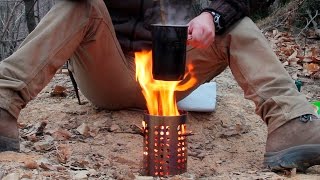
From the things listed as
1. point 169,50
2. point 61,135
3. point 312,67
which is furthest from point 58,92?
point 312,67

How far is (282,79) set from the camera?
224 centimetres

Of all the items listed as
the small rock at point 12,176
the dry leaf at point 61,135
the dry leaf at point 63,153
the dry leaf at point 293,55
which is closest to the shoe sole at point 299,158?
the dry leaf at point 63,153

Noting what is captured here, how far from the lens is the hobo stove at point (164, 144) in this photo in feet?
6.86

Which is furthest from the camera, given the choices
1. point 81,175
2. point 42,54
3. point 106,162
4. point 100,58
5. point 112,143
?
point 112,143

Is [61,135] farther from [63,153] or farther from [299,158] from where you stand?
[299,158]

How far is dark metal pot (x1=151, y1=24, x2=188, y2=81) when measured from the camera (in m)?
2.02

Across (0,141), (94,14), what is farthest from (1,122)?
(94,14)

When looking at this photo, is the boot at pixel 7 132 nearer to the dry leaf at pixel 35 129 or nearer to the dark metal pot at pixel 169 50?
the dry leaf at pixel 35 129

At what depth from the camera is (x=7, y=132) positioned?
2219 mm

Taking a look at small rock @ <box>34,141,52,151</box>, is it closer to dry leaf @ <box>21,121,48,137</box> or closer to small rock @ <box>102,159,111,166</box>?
dry leaf @ <box>21,121,48,137</box>

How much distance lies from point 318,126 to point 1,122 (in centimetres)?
129

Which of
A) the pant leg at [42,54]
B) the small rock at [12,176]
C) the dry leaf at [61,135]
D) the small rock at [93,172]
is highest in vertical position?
the pant leg at [42,54]

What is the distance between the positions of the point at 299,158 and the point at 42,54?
114 centimetres

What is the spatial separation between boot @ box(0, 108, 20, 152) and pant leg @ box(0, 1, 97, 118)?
3 centimetres
